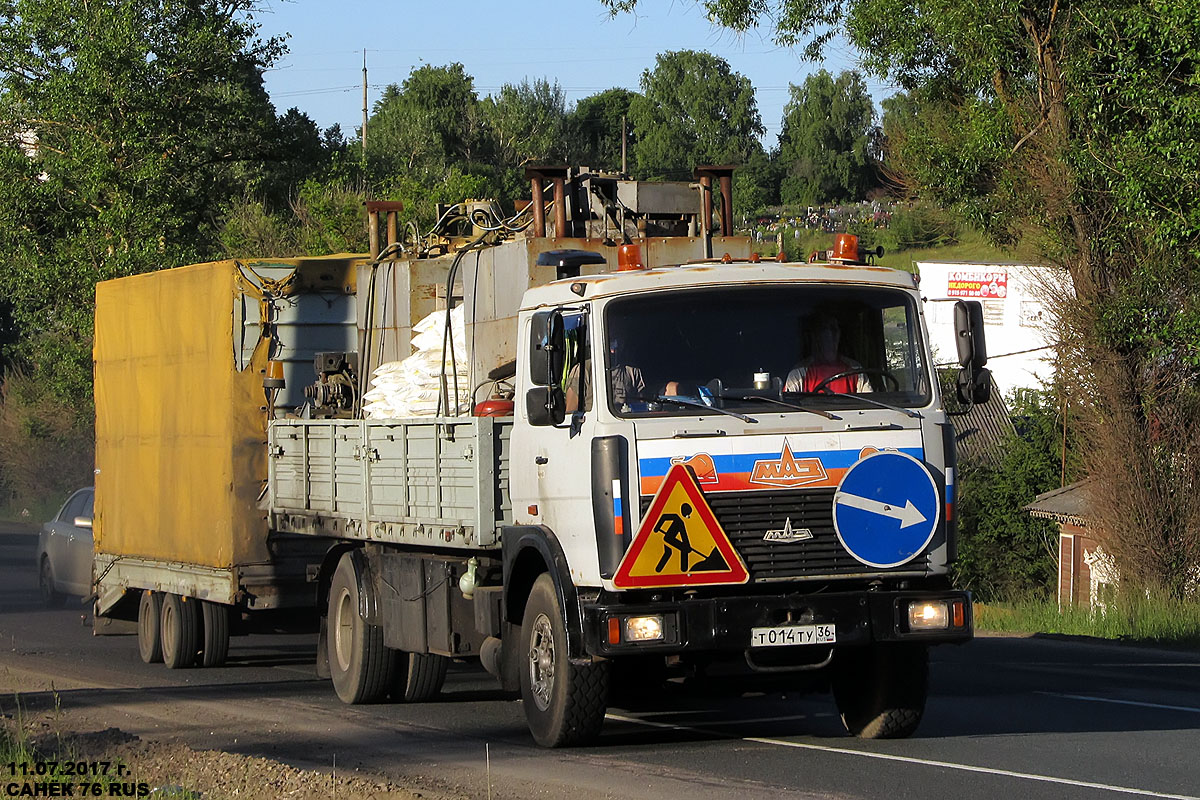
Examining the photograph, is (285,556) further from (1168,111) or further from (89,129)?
(89,129)

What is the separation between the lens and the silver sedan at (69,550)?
A: 19.4 m

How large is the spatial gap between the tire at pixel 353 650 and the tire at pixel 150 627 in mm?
3297

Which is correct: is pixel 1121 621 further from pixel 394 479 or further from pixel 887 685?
pixel 394 479

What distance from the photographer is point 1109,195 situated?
25000 mm

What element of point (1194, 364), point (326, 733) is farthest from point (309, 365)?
point (1194, 364)

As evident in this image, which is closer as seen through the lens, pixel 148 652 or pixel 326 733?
pixel 326 733

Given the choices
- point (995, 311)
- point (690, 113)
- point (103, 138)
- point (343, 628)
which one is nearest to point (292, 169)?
point (103, 138)

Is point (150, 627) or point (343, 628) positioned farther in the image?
point (150, 627)

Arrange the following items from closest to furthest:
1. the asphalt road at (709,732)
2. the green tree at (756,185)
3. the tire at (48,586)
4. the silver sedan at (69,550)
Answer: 1. the asphalt road at (709,732)
2. the silver sedan at (69,550)
3. the tire at (48,586)
4. the green tree at (756,185)

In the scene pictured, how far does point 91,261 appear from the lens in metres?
29.5

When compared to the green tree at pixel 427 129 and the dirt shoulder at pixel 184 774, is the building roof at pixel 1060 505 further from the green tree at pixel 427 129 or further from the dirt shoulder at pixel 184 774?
the dirt shoulder at pixel 184 774

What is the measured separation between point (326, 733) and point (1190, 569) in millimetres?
18895

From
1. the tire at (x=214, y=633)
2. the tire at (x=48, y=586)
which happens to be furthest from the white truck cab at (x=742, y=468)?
the tire at (x=48, y=586)

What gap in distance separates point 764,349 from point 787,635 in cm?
156
